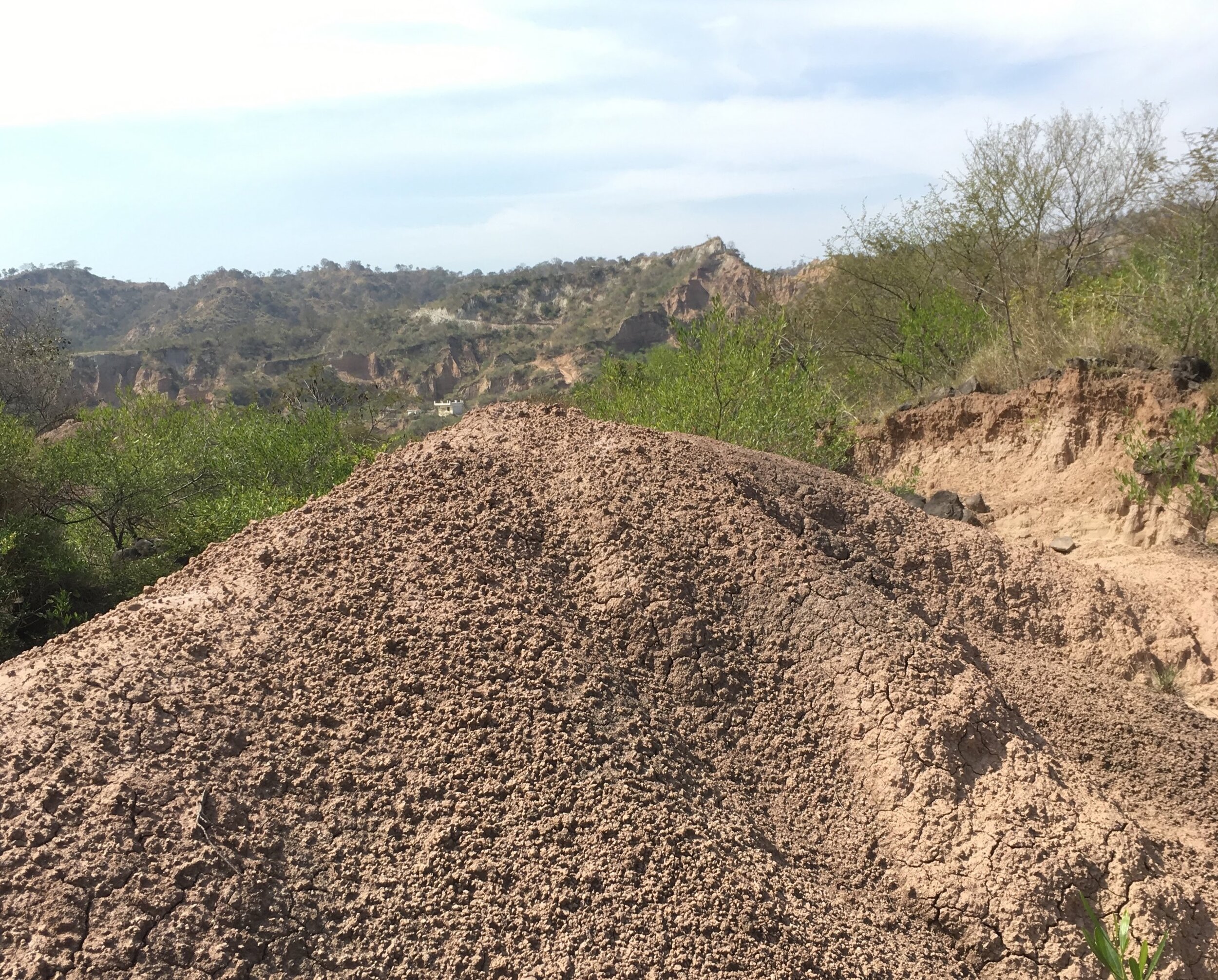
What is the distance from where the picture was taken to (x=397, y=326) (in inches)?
2280

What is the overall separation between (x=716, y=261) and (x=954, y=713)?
5940 centimetres

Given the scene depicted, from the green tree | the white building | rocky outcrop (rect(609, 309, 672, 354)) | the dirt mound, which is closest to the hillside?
rocky outcrop (rect(609, 309, 672, 354))

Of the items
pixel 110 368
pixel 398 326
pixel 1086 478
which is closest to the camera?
pixel 1086 478

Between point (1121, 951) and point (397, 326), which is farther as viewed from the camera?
point (397, 326)

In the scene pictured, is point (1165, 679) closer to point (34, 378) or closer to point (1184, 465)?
point (1184, 465)

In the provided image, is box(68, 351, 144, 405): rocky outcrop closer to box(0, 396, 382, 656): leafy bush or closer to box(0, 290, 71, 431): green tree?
box(0, 290, 71, 431): green tree

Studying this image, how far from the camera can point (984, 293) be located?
13.6 m

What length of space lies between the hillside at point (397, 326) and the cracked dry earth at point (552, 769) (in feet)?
127

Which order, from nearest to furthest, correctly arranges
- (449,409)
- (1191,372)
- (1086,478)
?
(1191,372) → (1086,478) → (449,409)

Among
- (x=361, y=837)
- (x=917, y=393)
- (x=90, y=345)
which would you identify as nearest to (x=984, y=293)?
(x=917, y=393)

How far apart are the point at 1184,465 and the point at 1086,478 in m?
1.28

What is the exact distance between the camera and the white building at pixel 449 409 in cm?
3547

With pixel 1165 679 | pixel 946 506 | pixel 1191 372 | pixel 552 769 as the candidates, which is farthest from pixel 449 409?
pixel 552 769

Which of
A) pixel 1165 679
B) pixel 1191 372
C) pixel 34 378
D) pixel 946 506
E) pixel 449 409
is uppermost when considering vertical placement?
pixel 34 378
